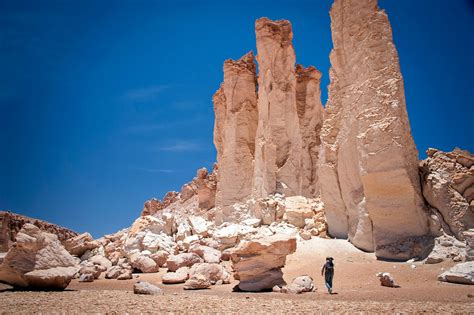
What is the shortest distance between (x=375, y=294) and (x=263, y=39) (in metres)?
20.9

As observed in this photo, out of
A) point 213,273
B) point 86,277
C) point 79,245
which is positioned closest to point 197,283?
point 213,273

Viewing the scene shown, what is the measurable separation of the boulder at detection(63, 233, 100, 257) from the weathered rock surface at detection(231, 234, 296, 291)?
1395 centimetres

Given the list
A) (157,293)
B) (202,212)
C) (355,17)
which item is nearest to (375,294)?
(157,293)

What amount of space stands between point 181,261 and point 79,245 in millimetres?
8583

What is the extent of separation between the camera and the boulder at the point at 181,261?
57.1ft

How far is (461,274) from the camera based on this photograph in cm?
1105

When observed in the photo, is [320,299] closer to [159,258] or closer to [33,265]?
[33,265]

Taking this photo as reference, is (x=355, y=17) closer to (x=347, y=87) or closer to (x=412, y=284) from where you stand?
(x=347, y=87)

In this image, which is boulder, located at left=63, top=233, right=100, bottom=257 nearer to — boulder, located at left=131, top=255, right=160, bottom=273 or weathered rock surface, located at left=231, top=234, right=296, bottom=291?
boulder, located at left=131, top=255, right=160, bottom=273

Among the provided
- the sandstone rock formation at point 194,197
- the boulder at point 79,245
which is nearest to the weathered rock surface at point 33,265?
the boulder at point 79,245

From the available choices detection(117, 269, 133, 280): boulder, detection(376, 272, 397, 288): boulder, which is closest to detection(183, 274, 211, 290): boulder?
detection(117, 269, 133, 280): boulder

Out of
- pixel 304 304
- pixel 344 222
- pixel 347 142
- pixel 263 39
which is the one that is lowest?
pixel 304 304

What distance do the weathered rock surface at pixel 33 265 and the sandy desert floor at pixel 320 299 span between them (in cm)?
52

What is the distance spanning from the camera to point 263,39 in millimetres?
27328
